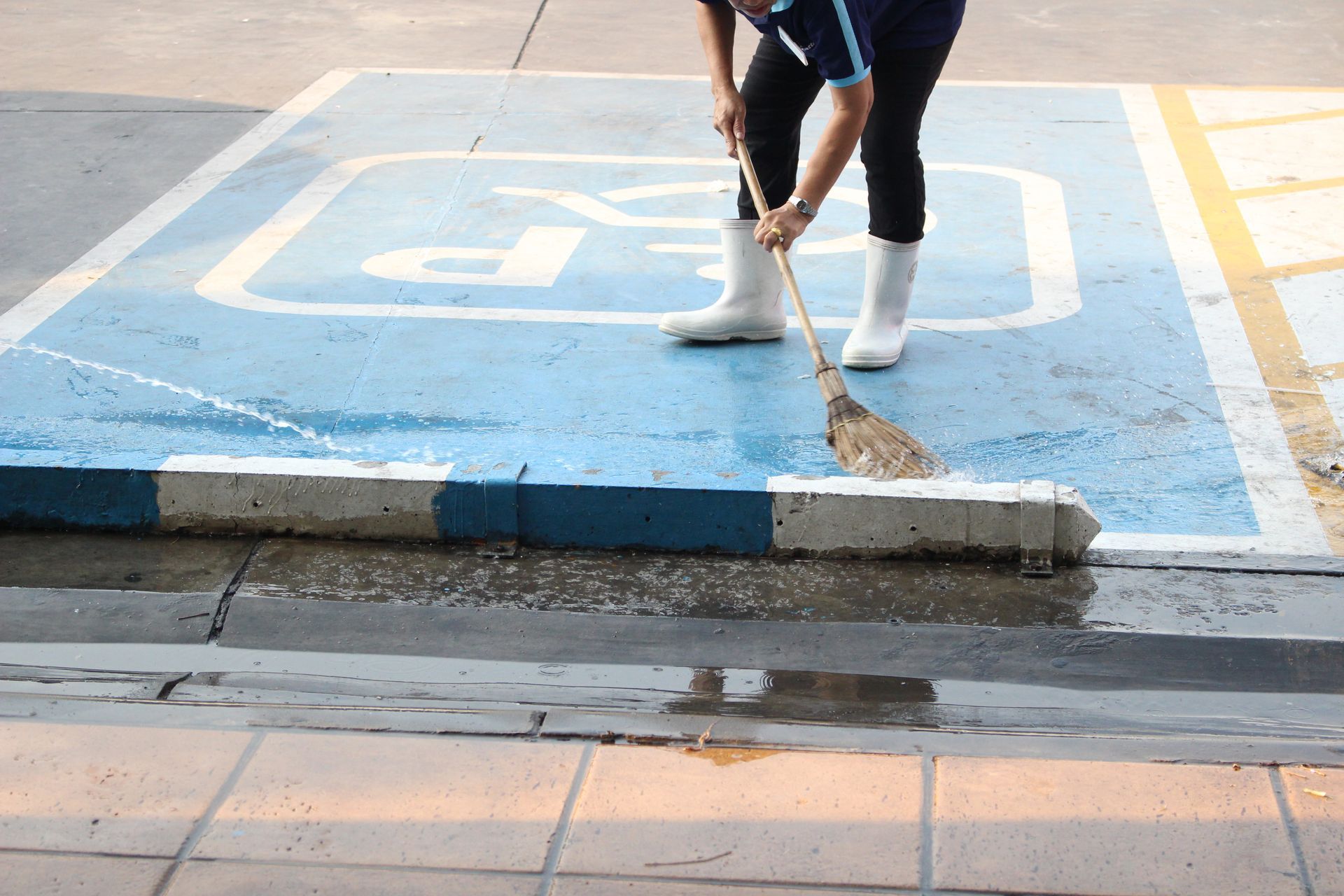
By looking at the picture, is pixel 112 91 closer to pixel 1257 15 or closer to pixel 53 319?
pixel 53 319

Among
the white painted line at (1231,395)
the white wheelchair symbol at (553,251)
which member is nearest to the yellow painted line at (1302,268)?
the white painted line at (1231,395)

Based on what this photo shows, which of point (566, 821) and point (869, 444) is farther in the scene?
point (869, 444)

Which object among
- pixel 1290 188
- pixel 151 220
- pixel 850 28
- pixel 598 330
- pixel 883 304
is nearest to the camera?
pixel 850 28

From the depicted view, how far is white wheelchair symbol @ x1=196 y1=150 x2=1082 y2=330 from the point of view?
4430mm

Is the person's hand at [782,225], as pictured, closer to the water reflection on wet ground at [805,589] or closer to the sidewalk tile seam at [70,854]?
the water reflection on wet ground at [805,589]

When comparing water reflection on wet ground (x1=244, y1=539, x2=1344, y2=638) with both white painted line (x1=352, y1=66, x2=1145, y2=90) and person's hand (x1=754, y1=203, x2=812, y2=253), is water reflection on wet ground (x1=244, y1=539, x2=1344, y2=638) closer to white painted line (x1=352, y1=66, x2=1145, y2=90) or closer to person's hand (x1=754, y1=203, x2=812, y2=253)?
person's hand (x1=754, y1=203, x2=812, y2=253)

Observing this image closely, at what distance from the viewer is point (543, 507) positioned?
301 cm

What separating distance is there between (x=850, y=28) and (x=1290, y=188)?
3.50 metres

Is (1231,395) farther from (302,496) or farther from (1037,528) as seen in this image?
(302,496)

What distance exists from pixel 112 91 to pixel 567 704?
6.26 metres

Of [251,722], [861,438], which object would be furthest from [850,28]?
[251,722]

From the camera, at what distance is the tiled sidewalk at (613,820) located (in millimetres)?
2119

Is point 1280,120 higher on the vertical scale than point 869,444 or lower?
lower

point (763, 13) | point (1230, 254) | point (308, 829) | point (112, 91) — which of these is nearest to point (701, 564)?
point (308, 829)
